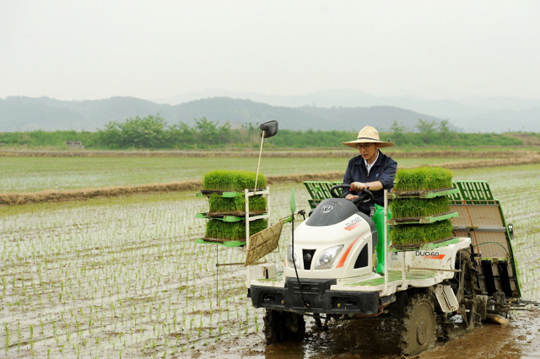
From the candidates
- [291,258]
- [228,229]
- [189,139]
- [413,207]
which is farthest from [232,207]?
[189,139]

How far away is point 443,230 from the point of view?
545 centimetres

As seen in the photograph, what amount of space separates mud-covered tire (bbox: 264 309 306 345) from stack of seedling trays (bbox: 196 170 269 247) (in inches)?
30.9

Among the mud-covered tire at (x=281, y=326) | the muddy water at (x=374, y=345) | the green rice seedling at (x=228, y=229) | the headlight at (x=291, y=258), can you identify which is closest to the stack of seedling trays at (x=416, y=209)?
the headlight at (x=291, y=258)

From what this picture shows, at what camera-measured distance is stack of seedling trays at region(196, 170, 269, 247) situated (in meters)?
6.04

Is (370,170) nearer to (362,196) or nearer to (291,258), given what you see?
(362,196)

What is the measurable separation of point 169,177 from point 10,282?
19041 millimetres

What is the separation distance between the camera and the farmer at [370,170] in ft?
18.3

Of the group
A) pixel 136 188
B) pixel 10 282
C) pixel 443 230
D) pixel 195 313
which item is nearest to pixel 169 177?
pixel 136 188

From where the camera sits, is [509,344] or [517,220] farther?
[517,220]

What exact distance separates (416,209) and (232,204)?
1.85 m

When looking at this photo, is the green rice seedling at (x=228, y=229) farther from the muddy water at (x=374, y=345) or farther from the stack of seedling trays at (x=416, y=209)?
the stack of seedling trays at (x=416, y=209)

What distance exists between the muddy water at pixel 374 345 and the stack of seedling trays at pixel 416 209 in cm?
101

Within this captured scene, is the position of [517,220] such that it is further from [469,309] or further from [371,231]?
[371,231]

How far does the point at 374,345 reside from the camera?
5707mm
